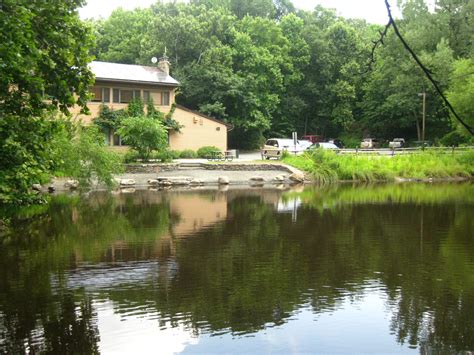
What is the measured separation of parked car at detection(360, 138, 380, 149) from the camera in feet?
186

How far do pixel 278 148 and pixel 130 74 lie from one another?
14.0m

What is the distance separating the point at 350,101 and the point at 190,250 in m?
51.0

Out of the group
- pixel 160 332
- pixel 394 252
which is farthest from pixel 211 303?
pixel 394 252

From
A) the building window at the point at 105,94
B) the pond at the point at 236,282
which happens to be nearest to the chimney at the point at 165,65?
the building window at the point at 105,94

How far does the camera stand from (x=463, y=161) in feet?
141

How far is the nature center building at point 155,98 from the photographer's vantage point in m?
43.8

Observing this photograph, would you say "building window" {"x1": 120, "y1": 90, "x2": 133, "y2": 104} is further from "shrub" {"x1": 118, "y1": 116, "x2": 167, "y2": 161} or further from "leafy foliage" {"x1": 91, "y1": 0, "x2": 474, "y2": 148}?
"leafy foliage" {"x1": 91, "y1": 0, "x2": 474, "y2": 148}

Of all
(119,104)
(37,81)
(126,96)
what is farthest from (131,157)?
(37,81)

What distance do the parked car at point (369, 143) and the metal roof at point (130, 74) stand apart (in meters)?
21.7

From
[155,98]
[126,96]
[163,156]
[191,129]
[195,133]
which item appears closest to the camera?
[163,156]

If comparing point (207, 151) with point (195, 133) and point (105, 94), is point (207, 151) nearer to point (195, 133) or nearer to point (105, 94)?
point (195, 133)

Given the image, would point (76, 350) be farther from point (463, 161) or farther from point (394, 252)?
point (463, 161)

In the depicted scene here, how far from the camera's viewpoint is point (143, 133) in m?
37.1

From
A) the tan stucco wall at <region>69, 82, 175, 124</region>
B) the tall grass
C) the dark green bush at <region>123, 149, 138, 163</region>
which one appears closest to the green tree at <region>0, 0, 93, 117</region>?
the dark green bush at <region>123, 149, 138, 163</region>
